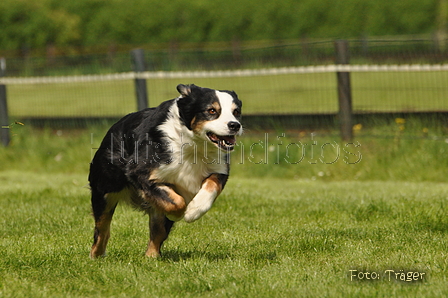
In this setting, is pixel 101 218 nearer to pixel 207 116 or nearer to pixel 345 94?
pixel 207 116

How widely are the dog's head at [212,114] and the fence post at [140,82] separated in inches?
242

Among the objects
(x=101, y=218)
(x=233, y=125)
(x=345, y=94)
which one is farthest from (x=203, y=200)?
(x=345, y=94)

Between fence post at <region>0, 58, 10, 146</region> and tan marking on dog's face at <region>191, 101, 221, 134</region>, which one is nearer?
tan marking on dog's face at <region>191, 101, 221, 134</region>

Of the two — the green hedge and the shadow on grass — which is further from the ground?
the green hedge

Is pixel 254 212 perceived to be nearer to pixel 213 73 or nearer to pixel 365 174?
pixel 365 174

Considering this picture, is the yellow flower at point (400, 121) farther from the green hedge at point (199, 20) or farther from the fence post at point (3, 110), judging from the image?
the green hedge at point (199, 20)

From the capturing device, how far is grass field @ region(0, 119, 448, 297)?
416 centimetres

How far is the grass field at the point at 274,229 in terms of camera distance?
13.7ft

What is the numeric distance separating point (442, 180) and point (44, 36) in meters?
24.0

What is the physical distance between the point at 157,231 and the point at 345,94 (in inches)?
222

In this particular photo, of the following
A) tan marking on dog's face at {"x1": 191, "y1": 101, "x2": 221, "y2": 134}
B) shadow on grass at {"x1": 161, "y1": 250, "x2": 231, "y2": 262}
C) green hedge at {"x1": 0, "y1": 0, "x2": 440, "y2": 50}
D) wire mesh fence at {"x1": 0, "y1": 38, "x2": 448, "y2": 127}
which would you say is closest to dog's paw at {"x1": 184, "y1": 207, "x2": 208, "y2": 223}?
shadow on grass at {"x1": 161, "y1": 250, "x2": 231, "y2": 262}

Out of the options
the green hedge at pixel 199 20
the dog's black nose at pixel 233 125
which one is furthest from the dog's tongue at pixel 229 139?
the green hedge at pixel 199 20

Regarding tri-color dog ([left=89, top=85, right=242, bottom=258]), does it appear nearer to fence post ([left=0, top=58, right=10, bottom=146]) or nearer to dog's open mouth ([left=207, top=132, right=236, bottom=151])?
dog's open mouth ([left=207, top=132, right=236, bottom=151])

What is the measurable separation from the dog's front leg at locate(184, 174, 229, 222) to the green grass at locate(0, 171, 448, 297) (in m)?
0.35
